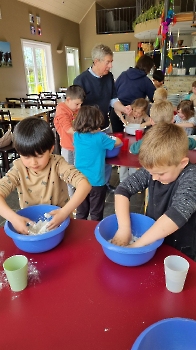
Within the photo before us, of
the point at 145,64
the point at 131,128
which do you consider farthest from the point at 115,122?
the point at 145,64

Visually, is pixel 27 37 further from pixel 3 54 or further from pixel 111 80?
pixel 111 80

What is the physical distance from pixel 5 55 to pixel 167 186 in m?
7.60

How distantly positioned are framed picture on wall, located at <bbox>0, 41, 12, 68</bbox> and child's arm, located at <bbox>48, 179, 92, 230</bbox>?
7.17 metres

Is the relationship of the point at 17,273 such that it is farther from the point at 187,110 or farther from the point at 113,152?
the point at 187,110

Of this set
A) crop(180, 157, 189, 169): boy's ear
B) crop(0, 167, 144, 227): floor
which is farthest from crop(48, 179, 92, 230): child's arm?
crop(0, 167, 144, 227): floor

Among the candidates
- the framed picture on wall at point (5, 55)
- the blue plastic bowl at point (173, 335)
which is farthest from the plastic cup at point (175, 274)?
the framed picture on wall at point (5, 55)

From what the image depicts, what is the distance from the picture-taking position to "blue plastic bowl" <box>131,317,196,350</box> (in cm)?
58

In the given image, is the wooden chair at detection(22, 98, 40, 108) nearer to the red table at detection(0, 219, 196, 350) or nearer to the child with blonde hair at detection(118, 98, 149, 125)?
the child with blonde hair at detection(118, 98, 149, 125)

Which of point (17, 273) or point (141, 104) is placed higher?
point (141, 104)

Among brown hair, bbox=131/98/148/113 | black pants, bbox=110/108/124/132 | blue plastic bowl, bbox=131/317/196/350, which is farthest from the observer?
black pants, bbox=110/108/124/132

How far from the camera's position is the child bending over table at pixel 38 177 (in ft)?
3.50

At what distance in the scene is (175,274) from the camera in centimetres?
72

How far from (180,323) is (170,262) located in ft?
0.76

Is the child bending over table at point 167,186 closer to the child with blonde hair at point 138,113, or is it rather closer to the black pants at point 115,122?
the child with blonde hair at point 138,113
